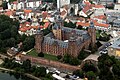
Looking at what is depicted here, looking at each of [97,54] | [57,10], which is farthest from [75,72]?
[57,10]

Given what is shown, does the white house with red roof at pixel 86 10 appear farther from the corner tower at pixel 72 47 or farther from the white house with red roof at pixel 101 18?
the corner tower at pixel 72 47

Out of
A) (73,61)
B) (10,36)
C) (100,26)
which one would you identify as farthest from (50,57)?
(100,26)

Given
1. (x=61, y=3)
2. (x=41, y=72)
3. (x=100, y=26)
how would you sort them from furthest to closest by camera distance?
(x=61, y=3), (x=100, y=26), (x=41, y=72)

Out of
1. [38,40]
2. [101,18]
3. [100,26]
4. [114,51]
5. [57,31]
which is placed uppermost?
[57,31]

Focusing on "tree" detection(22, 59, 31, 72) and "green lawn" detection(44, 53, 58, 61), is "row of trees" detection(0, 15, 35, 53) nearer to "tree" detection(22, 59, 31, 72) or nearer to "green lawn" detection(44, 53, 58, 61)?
"green lawn" detection(44, 53, 58, 61)

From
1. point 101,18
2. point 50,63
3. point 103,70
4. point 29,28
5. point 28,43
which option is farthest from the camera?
point 101,18

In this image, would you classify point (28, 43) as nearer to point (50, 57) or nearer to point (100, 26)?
point (50, 57)

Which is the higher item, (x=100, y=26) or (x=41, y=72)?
(x=100, y=26)

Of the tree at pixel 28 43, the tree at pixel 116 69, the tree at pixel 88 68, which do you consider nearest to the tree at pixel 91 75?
the tree at pixel 88 68

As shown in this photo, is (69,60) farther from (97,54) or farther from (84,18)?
(84,18)
